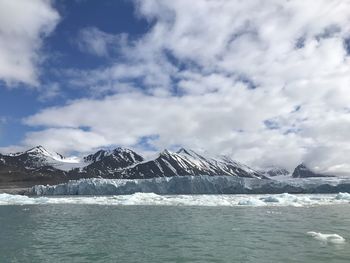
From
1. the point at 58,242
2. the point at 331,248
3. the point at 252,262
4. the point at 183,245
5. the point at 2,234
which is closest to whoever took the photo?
the point at 252,262

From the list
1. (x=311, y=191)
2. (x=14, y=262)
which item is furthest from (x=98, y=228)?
(x=311, y=191)

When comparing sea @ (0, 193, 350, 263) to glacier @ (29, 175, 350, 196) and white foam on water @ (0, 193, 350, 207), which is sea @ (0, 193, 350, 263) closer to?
white foam on water @ (0, 193, 350, 207)

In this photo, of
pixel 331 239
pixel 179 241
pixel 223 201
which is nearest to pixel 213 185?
pixel 223 201

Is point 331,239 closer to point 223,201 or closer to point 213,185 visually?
point 223,201

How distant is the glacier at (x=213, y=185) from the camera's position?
92062mm

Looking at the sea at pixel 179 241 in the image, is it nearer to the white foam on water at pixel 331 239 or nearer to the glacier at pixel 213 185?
the white foam on water at pixel 331 239

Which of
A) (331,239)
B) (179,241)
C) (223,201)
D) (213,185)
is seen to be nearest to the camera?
(331,239)

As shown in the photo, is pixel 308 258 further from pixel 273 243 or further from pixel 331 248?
pixel 273 243

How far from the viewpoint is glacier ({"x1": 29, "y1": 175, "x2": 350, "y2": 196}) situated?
9206 cm

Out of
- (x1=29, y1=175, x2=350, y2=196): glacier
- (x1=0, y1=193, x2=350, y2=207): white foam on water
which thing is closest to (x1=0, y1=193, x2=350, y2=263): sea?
(x1=0, y1=193, x2=350, y2=207): white foam on water

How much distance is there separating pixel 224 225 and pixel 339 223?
6.64m

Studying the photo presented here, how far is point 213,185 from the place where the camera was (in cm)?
9344

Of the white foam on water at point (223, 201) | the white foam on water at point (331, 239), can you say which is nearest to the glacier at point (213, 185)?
the white foam on water at point (223, 201)

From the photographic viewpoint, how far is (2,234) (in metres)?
21.8
